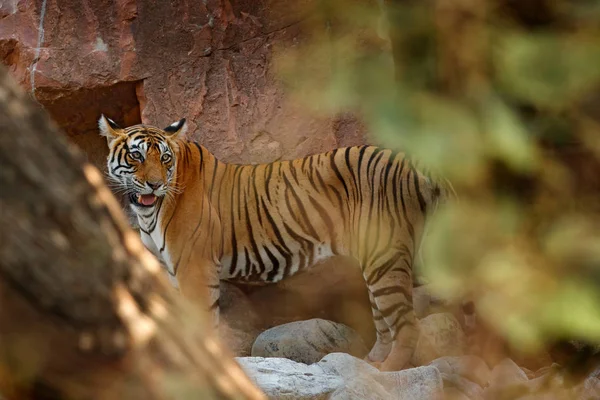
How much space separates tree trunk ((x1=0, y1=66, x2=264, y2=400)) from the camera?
1067mm

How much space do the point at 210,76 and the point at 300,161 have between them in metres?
1.06

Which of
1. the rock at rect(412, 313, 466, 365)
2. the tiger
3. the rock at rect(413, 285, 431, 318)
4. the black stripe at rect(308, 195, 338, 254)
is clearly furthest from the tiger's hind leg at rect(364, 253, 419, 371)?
the rock at rect(413, 285, 431, 318)

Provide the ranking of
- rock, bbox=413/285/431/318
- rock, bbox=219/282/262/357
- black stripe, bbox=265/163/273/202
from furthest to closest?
rock, bbox=413/285/431/318 → rock, bbox=219/282/262/357 → black stripe, bbox=265/163/273/202

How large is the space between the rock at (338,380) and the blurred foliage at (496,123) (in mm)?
3468

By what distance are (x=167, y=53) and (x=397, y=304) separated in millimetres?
2816

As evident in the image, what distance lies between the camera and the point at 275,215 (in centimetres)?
681

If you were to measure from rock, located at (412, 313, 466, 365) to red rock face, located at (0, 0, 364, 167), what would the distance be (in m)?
1.65

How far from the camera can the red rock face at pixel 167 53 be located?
272 inches

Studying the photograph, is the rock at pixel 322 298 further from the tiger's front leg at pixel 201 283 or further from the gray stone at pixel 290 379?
the gray stone at pixel 290 379

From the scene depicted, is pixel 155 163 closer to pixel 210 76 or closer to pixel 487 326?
pixel 210 76

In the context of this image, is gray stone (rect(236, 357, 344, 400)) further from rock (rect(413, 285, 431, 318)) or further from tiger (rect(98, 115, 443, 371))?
rock (rect(413, 285, 431, 318))

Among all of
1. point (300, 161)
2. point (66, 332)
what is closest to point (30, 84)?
point (300, 161)

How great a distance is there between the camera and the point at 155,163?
658 centimetres

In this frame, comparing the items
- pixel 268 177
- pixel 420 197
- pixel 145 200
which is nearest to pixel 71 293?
pixel 420 197
